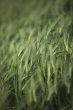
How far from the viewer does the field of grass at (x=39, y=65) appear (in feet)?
11.2

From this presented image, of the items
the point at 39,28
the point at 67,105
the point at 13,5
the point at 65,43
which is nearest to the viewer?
the point at 67,105

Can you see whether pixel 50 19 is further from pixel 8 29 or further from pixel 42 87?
pixel 42 87

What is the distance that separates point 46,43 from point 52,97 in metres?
0.68

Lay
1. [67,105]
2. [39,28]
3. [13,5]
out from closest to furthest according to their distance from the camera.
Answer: [67,105] → [39,28] → [13,5]

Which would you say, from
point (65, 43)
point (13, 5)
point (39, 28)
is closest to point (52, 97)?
point (65, 43)

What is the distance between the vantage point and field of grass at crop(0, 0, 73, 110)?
11.2 feet

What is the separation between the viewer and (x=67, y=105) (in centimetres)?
338

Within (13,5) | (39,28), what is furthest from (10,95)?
(13,5)

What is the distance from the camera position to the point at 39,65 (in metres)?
3.63

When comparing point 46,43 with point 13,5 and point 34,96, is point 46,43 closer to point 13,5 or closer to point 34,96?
point 34,96

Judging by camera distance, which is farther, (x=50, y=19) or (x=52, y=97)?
(x=50, y=19)

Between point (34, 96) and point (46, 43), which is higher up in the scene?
point (46, 43)

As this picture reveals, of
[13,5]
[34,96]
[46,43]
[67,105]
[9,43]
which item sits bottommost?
[67,105]

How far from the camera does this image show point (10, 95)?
Answer: 3.56 m
